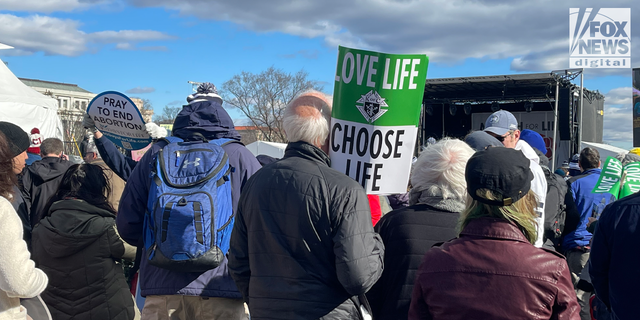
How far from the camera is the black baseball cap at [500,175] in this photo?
5.83 ft

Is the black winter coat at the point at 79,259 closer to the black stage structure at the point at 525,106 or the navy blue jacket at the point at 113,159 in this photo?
the navy blue jacket at the point at 113,159

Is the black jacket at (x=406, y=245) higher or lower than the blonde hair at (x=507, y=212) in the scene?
lower

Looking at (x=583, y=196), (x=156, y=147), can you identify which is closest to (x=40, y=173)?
(x=156, y=147)

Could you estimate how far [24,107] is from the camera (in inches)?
411

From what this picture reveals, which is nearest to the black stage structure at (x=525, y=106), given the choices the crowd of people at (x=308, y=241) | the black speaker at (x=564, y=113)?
the black speaker at (x=564, y=113)

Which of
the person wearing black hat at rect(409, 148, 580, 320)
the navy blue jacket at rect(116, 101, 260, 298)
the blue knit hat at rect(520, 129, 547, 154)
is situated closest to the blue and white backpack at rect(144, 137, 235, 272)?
Result: the navy blue jacket at rect(116, 101, 260, 298)

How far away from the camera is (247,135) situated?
2034 inches

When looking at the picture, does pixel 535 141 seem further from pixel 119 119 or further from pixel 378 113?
pixel 119 119

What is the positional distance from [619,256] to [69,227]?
3074mm

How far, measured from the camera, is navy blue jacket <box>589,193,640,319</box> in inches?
87.2

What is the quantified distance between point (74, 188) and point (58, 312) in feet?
2.72

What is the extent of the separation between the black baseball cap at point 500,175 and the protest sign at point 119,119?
2785mm

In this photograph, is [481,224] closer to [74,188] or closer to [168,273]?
[168,273]

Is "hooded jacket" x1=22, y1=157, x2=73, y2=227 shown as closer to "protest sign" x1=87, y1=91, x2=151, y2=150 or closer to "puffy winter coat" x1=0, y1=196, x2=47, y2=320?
"protest sign" x1=87, y1=91, x2=151, y2=150
